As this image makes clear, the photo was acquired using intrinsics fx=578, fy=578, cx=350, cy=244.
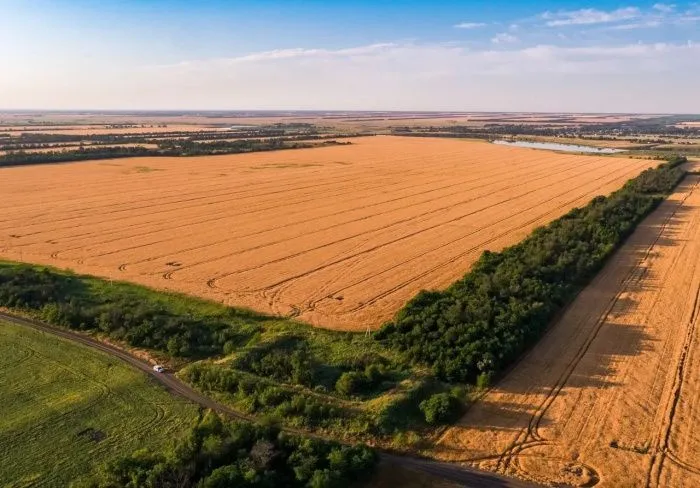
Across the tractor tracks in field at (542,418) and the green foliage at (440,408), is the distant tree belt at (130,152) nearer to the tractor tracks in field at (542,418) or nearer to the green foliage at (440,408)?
the tractor tracks in field at (542,418)

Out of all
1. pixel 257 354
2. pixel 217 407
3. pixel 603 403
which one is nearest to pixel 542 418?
pixel 603 403

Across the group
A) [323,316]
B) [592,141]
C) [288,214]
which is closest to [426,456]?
[323,316]

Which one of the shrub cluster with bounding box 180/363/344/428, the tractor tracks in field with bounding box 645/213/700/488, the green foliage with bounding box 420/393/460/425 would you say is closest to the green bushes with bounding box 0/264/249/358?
the shrub cluster with bounding box 180/363/344/428

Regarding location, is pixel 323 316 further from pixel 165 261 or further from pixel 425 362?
pixel 165 261

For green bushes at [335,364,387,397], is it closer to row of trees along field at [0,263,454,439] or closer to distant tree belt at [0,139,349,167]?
row of trees along field at [0,263,454,439]

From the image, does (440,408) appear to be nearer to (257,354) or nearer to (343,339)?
(343,339)

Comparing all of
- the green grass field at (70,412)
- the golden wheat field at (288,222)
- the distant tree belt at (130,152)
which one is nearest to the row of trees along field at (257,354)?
the green grass field at (70,412)
